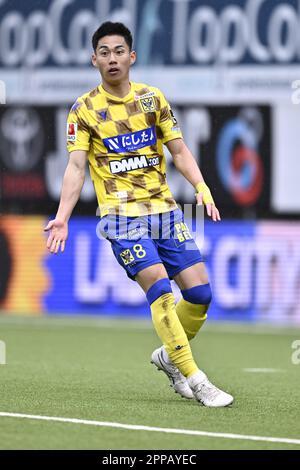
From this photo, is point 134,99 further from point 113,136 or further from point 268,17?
point 268,17

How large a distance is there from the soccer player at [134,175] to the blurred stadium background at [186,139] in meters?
8.65

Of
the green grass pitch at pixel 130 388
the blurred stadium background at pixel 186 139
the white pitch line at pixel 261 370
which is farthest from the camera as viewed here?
the blurred stadium background at pixel 186 139

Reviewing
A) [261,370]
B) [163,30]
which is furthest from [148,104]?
[163,30]

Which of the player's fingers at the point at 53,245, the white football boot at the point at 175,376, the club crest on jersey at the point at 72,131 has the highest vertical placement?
the club crest on jersey at the point at 72,131

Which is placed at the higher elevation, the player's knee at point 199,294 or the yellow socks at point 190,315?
the player's knee at point 199,294

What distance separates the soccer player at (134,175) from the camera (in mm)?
8070

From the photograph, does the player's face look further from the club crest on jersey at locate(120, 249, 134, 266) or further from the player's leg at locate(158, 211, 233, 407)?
the club crest on jersey at locate(120, 249, 134, 266)

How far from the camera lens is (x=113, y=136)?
26.9ft

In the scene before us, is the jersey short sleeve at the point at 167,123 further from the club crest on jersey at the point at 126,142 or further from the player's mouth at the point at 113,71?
the player's mouth at the point at 113,71

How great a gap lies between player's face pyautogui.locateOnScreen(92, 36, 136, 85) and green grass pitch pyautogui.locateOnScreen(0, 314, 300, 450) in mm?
1974

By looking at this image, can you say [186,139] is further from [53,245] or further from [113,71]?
[53,245]

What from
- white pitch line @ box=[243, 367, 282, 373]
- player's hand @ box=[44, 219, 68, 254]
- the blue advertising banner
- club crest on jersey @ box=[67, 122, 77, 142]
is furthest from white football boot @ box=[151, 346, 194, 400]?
the blue advertising banner

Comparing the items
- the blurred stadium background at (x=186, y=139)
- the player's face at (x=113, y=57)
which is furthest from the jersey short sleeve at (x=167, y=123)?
the blurred stadium background at (x=186, y=139)
